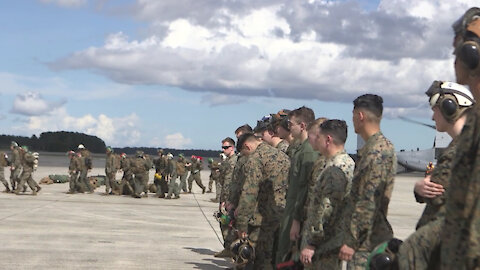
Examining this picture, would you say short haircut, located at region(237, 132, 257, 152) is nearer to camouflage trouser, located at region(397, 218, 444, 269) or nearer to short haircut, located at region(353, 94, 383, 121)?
short haircut, located at region(353, 94, 383, 121)

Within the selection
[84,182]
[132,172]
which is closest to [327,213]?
[132,172]

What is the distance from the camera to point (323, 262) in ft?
16.1

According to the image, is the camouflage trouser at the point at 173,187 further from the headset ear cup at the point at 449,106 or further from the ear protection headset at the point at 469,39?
the ear protection headset at the point at 469,39

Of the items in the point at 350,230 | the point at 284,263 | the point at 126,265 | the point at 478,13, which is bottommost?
the point at 126,265

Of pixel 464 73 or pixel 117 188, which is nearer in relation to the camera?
pixel 464 73

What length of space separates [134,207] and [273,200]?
14020 mm

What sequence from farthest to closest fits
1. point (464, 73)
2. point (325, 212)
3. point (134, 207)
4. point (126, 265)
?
point (134, 207) < point (126, 265) < point (325, 212) < point (464, 73)

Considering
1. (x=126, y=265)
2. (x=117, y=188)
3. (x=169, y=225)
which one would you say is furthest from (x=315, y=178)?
(x=117, y=188)

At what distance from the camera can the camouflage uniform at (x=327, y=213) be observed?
15.8 ft

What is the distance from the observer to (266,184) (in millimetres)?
6848

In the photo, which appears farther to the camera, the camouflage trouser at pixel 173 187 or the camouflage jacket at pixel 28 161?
the camouflage trouser at pixel 173 187

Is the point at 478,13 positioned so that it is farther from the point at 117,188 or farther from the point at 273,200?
the point at 117,188

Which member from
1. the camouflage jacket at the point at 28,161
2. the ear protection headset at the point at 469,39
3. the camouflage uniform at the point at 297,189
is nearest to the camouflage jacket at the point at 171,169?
the camouflage jacket at the point at 28,161

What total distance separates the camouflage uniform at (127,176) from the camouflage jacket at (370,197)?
67.7 ft
